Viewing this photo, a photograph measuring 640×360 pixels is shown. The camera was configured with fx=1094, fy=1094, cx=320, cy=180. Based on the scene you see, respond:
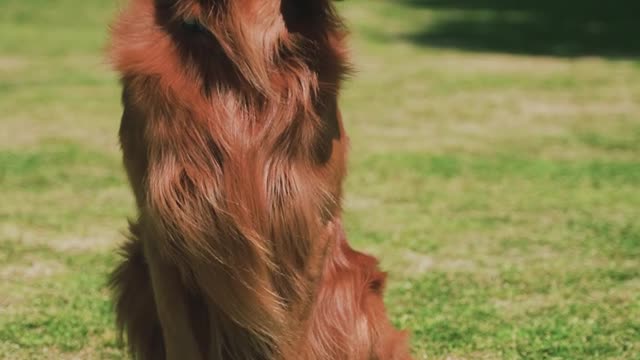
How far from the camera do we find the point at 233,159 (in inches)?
118

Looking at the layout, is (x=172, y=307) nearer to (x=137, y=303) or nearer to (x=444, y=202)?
(x=137, y=303)

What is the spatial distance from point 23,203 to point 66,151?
1.63 m

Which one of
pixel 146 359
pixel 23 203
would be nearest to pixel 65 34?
pixel 23 203

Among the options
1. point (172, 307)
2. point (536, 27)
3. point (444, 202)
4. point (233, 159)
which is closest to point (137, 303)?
point (172, 307)

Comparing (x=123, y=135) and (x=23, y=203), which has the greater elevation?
(x=123, y=135)

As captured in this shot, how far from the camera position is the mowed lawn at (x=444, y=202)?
4703mm

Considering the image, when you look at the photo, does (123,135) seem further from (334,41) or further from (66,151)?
(66,151)

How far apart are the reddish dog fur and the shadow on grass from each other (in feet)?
40.8

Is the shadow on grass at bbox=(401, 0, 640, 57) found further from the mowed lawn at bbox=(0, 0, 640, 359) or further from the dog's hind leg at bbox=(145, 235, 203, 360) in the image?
the dog's hind leg at bbox=(145, 235, 203, 360)

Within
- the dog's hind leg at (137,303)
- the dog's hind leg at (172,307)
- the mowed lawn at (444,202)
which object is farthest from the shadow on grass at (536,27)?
the dog's hind leg at (172,307)

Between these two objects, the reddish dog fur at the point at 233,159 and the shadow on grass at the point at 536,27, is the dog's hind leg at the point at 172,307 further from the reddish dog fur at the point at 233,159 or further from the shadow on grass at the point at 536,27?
the shadow on grass at the point at 536,27

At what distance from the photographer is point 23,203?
22.9ft

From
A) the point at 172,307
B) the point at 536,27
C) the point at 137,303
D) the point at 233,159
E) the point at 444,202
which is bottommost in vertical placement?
the point at 536,27

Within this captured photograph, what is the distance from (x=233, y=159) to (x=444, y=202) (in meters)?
4.15
